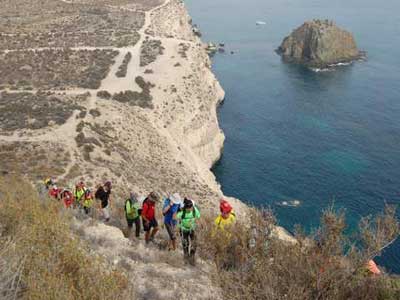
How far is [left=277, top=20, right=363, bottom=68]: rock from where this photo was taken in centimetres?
10650

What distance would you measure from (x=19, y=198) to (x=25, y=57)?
183 feet

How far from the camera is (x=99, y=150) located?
40.7 metres

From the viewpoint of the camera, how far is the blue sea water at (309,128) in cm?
5219

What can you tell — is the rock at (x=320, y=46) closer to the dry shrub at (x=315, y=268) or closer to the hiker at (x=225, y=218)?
the hiker at (x=225, y=218)

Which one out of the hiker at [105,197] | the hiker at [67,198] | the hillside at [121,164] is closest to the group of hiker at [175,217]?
the hillside at [121,164]

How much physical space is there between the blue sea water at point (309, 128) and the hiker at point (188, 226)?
30.2 metres

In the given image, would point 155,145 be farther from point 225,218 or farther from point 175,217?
point 225,218

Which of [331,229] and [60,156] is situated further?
[60,156]

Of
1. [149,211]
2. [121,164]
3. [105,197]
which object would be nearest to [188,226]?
[149,211]

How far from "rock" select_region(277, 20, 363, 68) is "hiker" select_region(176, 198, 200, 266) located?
93.6 metres

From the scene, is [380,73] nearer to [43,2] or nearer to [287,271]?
[43,2]

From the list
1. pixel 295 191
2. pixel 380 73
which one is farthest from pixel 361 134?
pixel 380 73

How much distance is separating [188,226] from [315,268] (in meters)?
4.87

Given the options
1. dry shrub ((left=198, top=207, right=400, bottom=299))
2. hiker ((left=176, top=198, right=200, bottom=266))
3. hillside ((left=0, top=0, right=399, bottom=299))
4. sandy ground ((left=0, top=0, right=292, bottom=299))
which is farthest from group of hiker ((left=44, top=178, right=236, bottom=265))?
dry shrub ((left=198, top=207, right=400, bottom=299))
